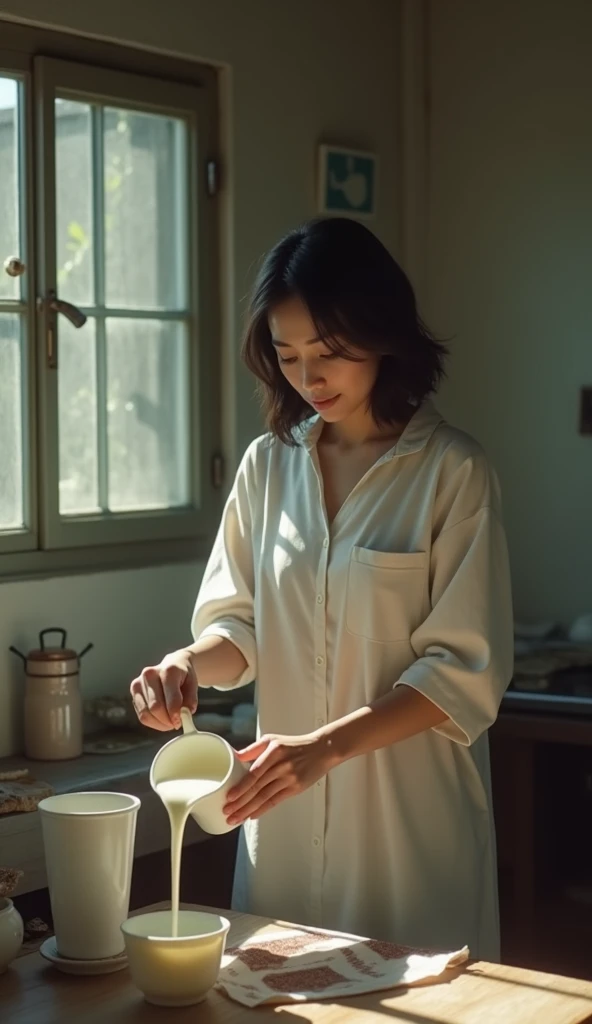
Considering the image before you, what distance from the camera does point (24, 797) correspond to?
227 cm

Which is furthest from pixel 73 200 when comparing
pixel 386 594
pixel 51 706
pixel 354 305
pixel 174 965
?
pixel 174 965

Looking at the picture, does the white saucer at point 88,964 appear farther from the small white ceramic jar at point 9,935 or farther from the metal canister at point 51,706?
the metal canister at point 51,706

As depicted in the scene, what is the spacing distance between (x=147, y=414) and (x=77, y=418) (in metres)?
0.21

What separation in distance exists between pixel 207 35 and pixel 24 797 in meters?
1.58

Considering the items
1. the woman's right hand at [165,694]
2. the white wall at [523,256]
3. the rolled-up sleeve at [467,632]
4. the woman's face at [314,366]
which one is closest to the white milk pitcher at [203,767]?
the woman's right hand at [165,694]

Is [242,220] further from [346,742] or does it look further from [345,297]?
[346,742]

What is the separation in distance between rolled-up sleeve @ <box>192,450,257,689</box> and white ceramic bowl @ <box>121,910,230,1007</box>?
1.98 ft

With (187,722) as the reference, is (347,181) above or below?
above

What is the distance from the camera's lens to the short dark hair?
188 centimetres

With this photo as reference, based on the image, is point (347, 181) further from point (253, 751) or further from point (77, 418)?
point (253, 751)

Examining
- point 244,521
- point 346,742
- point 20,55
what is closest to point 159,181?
point 20,55

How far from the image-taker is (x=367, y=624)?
6.28 ft

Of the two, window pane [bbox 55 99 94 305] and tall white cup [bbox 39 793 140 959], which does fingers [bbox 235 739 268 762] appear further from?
window pane [bbox 55 99 94 305]

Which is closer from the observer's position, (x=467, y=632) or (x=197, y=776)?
(x=197, y=776)
